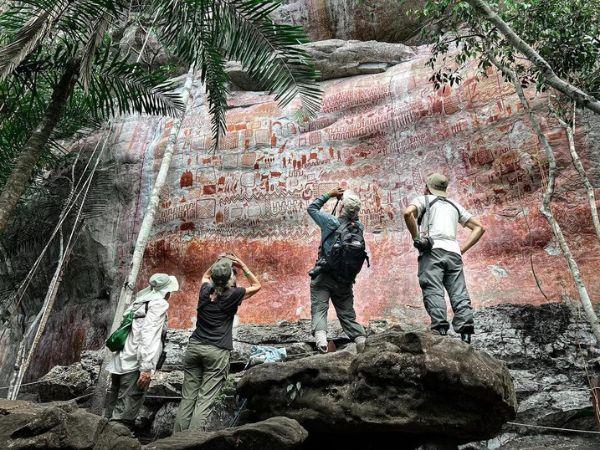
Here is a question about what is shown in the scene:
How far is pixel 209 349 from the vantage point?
16.9ft

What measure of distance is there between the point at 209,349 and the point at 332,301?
1.40 meters

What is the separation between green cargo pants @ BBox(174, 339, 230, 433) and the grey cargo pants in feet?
6.14

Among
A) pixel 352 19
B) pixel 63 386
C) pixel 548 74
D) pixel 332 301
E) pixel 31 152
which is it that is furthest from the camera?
pixel 352 19

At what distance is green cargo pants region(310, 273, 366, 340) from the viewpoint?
19.3 feet

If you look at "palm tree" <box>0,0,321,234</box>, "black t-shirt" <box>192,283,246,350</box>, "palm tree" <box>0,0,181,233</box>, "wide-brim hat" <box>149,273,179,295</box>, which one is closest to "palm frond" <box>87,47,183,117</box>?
"palm tree" <box>0,0,181,233</box>

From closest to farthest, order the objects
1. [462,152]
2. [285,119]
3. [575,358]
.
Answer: [575,358]
[462,152]
[285,119]

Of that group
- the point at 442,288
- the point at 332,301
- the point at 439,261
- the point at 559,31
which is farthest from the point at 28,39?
the point at 559,31

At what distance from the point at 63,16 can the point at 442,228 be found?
14.7 ft

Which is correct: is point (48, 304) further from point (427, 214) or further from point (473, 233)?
point (473, 233)

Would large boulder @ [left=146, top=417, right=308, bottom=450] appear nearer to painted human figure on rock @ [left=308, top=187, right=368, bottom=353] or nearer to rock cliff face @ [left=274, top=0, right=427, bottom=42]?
painted human figure on rock @ [left=308, top=187, right=368, bottom=353]

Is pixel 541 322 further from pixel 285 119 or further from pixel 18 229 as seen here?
pixel 18 229

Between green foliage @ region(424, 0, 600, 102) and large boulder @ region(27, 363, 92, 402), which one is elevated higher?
green foliage @ region(424, 0, 600, 102)

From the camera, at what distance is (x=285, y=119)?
12.2 m

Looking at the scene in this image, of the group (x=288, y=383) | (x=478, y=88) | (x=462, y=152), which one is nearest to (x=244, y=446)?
(x=288, y=383)
